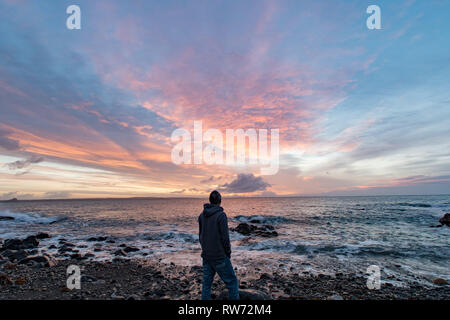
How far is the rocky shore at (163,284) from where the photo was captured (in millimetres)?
7836

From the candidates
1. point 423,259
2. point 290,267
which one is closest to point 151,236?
point 290,267

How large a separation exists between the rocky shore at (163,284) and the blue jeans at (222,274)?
1545mm

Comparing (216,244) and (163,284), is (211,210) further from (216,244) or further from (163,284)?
(163,284)

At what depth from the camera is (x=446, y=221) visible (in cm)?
2941

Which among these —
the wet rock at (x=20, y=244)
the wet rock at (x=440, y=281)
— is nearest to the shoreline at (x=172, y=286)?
the wet rock at (x=440, y=281)

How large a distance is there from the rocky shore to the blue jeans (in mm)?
1545

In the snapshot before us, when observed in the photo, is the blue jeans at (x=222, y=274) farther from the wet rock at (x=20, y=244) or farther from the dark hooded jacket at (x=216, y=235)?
the wet rock at (x=20, y=244)

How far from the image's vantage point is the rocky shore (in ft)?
25.7

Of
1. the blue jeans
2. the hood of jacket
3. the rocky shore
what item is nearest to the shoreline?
the rocky shore

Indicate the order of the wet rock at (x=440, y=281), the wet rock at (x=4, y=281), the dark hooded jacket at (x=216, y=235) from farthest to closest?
the wet rock at (x=440, y=281)
the wet rock at (x=4, y=281)
the dark hooded jacket at (x=216, y=235)

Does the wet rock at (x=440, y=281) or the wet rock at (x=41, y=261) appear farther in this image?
the wet rock at (x=41, y=261)

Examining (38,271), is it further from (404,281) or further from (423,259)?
(423,259)

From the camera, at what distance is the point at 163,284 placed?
903 cm

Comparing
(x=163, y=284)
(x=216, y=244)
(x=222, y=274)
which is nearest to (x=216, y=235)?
(x=216, y=244)
